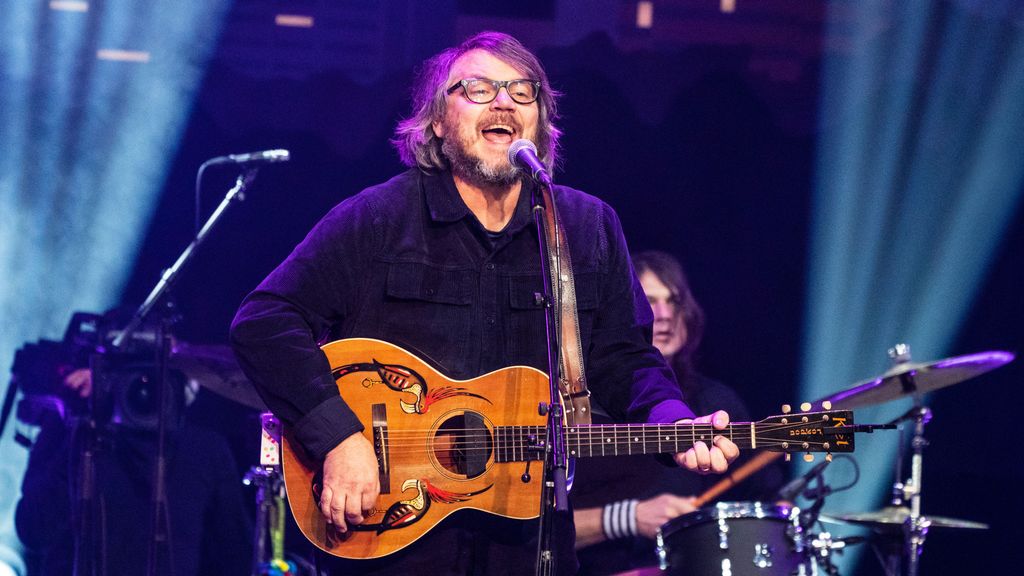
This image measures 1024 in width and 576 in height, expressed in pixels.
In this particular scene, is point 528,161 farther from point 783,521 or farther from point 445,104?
point 783,521

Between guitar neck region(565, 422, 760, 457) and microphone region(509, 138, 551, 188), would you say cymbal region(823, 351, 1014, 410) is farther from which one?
microphone region(509, 138, 551, 188)

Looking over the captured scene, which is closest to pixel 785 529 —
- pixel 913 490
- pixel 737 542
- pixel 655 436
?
pixel 737 542

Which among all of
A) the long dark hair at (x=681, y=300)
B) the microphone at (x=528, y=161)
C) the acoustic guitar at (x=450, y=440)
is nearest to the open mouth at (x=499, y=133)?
the microphone at (x=528, y=161)

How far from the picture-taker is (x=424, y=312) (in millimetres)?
3379

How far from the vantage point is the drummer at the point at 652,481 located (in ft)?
18.1

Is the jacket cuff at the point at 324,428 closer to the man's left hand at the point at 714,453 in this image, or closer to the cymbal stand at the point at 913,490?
the man's left hand at the point at 714,453

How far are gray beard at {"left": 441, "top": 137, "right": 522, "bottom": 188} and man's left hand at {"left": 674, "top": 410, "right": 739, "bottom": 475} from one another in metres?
1.05

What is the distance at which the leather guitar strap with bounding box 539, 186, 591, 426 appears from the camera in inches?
120

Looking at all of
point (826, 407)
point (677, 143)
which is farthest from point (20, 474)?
point (826, 407)

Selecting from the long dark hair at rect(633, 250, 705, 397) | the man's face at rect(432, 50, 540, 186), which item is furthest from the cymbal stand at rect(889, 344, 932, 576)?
the man's face at rect(432, 50, 540, 186)

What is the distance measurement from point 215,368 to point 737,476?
9.98 feet

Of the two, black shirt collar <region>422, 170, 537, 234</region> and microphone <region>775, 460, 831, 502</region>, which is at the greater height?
black shirt collar <region>422, 170, 537, 234</region>

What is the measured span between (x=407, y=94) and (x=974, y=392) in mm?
4126

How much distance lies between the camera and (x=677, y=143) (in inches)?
279
